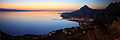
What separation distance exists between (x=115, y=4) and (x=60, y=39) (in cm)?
549

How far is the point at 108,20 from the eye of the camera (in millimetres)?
7312

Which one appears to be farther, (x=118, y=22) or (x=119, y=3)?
(x=119, y=3)

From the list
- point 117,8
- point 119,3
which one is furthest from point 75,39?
point 119,3

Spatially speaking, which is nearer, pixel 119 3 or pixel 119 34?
pixel 119 34

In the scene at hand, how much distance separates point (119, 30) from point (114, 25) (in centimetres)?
62

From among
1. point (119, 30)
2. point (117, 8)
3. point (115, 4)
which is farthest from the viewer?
point (115, 4)

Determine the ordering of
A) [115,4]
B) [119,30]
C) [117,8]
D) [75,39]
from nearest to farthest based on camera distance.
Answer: [119,30] < [75,39] < [117,8] < [115,4]

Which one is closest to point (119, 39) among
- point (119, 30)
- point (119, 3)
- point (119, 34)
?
point (119, 34)

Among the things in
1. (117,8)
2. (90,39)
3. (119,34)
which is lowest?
(90,39)

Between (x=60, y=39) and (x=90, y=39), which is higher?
(x=90, y=39)

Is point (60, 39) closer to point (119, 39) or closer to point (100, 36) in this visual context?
point (100, 36)

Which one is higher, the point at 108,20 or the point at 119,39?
the point at 108,20

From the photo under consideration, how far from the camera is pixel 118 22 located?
6148 mm

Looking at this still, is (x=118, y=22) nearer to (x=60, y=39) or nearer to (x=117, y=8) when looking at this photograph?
(x=117, y=8)
